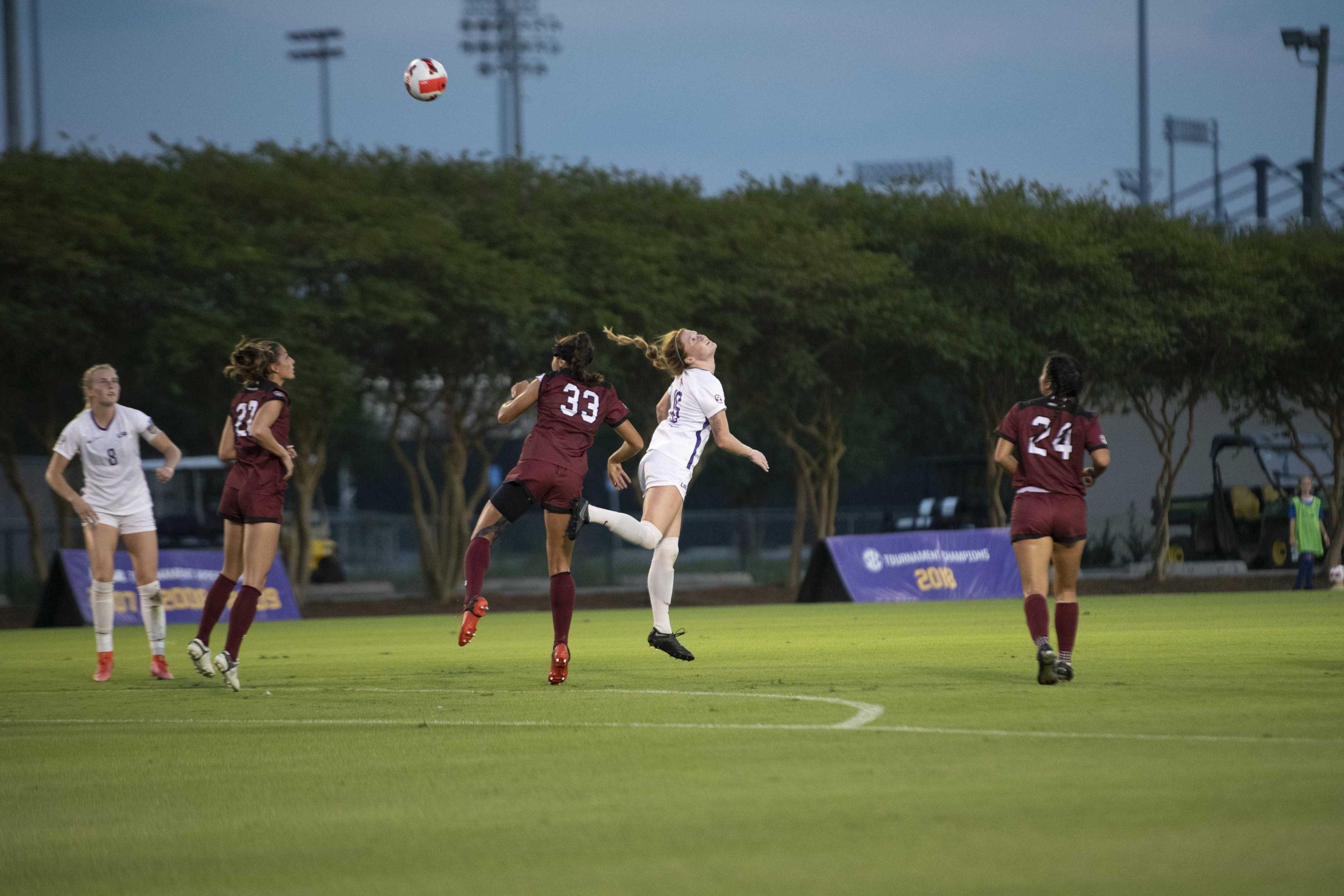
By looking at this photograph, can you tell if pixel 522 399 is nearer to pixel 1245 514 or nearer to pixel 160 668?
pixel 160 668

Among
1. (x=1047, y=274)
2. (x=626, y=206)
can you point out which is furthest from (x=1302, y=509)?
(x=626, y=206)

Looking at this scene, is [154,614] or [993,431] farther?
[993,431]

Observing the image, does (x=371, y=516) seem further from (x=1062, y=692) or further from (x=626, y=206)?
(x=1062, y=692)

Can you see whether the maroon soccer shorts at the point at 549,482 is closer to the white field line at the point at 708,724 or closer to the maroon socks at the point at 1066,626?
the white field line at the point at 708,724

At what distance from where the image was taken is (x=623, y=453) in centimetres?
1138

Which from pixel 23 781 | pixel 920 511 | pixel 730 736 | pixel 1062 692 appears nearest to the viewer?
pixel 23 781

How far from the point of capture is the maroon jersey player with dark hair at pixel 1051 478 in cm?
973

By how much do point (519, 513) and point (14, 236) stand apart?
57.0 ft

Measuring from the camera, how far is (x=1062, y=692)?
8938 millimetres

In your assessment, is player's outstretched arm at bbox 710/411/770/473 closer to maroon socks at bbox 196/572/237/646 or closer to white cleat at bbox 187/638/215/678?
maroon socks at bbox 196/572/237/646

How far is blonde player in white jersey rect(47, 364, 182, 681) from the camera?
38.3 ft

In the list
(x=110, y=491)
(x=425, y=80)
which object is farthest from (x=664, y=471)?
(x=425, y=80)

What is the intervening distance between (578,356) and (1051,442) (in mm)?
3066

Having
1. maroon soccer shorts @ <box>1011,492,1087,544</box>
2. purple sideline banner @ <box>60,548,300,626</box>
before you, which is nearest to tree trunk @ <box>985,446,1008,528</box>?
purple sideline banner @ <box>60,548,300,626</box>
